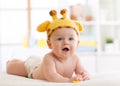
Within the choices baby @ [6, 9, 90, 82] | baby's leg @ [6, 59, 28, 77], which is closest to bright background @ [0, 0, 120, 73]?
baby's leg @ [6, 59, 28, 77]

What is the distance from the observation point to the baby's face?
1.25 metres

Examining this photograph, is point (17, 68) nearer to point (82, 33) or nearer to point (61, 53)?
point (61, 53)

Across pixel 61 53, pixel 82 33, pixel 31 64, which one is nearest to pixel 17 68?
pixel 31 64

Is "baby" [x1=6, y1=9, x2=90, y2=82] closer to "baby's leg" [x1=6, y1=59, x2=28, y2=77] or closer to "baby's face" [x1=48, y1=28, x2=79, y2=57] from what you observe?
"baby's face" [x1=48, y1=28, x2=79, y2=57]

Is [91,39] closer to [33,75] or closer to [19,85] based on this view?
[33,75]

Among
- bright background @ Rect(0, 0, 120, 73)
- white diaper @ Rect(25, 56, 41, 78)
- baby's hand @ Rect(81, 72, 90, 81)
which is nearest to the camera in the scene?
baby's hand @ Rect(81, 72, 90, 81)

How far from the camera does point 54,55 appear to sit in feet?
4.34

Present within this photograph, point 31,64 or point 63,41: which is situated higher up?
point 63,41

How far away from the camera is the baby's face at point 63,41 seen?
1.25 m

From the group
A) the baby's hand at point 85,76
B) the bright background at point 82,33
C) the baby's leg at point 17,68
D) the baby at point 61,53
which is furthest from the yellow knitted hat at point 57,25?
the bright background at point 82,33

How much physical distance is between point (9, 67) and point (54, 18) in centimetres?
42

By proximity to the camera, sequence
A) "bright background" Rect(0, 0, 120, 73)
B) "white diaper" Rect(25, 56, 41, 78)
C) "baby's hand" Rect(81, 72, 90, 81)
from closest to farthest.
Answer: "baby's hand" Rect(81, 72, 90, 81)
"white diaper" Rect(25, 56, 41, 78)
"bright background" Rect(0, 0, 120, 73)

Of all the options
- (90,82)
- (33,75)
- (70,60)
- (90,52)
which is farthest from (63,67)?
(90,52)

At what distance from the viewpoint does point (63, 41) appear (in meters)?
1.25
